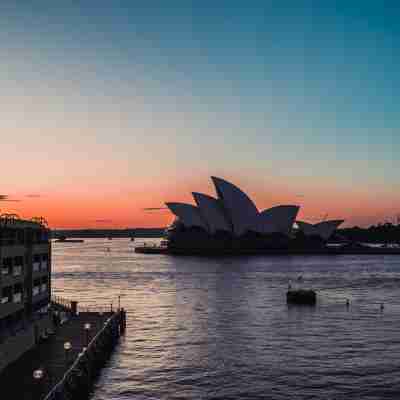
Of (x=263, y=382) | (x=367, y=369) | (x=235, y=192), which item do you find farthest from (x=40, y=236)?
(x=235, y=192)

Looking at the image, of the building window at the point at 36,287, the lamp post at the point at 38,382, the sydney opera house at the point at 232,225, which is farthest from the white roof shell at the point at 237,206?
the lamp post at the point at 38,382

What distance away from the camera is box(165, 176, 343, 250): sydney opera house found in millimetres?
146750

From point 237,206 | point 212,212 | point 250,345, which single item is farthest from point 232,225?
point 250,345

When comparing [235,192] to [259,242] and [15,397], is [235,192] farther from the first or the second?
[15,397]

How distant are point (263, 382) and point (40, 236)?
16.8m

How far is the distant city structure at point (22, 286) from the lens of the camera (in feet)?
94.1

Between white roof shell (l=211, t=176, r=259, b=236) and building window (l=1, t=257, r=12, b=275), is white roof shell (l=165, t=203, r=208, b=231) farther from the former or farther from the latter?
building window (l=1, t=257, r=12, b=275)

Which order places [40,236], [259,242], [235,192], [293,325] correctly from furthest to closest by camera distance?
Answer: [259,242], [235,192], [293,325], [40,236]

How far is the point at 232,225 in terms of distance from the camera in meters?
156

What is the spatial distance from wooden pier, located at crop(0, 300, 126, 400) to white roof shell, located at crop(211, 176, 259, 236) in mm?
99303

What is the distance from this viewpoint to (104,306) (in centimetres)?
6059

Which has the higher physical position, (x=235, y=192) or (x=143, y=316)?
(x=235, y=192)

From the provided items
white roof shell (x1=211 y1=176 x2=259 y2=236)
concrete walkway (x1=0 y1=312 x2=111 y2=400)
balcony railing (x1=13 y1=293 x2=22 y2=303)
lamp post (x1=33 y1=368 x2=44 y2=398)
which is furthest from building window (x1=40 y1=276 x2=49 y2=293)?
white roof shell (x1=211 y1=176 x2=259 y2=236)

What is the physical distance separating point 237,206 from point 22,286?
382 ft
